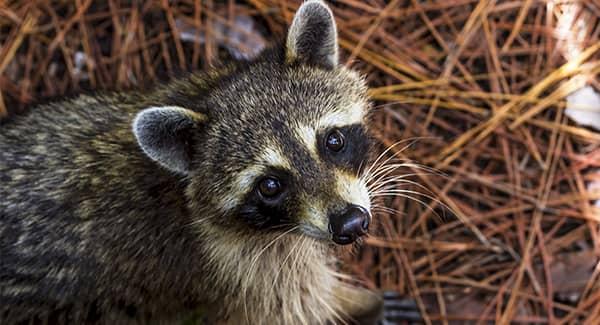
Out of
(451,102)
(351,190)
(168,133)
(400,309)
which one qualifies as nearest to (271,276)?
(351,190)

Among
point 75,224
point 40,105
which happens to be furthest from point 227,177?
point 40,105

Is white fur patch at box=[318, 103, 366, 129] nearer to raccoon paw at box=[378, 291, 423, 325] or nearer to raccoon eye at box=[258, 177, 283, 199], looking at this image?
raccoon eye at box=[258, 177, 283, 199]

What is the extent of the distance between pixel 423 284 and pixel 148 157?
1981 millimetres

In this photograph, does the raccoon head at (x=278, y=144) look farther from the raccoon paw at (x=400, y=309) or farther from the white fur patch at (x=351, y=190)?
the raccoon paw at (x=400, y=309)

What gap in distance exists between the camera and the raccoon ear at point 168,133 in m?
2.93

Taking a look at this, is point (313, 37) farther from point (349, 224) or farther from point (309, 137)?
point (349, 224)

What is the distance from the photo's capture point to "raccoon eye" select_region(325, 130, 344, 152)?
9.83ft

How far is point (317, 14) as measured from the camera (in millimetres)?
3168

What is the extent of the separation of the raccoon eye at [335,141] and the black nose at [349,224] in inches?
11.9

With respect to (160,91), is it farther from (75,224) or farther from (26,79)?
(26,79)

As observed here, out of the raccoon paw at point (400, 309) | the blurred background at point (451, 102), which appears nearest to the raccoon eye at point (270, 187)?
the blurred background at point (451, 102)

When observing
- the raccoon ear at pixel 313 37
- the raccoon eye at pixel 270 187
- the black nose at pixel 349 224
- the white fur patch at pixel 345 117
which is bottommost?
the black nose at pixel 349 224

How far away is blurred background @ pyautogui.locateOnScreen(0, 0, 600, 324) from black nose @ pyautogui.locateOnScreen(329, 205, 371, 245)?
4.52 ft

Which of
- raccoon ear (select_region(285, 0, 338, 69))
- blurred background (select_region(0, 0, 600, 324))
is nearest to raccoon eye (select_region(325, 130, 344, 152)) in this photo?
raccoon ear (select_region(285, 0, 338, 69))
